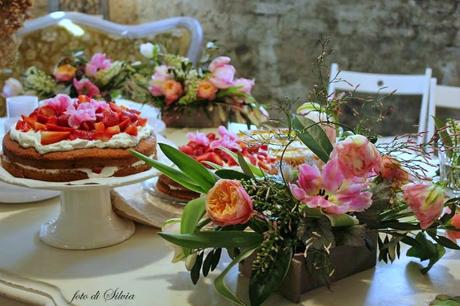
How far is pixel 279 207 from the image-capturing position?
87cm

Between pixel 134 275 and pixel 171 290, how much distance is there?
9 cm

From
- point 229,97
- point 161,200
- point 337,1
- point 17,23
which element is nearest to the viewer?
point 161,200

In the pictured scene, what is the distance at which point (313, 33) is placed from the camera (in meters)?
3.19

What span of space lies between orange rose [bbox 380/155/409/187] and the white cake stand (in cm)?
42

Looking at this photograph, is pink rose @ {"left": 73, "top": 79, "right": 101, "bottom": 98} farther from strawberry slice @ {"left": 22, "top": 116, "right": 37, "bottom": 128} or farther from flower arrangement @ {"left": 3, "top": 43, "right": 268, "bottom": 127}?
strawberry slice @ {"left": 22, "top": 116, "right": 37, "bottom": 128}

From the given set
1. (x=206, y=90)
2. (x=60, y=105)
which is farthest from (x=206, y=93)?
(x=60, y=105)

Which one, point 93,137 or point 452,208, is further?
point 93,137

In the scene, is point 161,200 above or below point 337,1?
below

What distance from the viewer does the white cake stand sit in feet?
3.63

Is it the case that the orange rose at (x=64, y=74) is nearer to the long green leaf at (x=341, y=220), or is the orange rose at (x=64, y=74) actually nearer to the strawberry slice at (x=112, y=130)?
the strawberry slice at (x=112, y=130)

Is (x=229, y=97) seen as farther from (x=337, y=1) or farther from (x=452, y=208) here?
(x=337, y=1)

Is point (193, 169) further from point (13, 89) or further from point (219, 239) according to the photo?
point (13, 89)

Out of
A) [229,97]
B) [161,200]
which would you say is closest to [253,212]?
[161,200]

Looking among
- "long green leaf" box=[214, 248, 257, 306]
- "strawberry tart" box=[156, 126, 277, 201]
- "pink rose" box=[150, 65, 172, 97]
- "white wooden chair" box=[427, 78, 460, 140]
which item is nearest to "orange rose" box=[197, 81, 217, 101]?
"pink rose" box=[150, 65, 172, 97]
